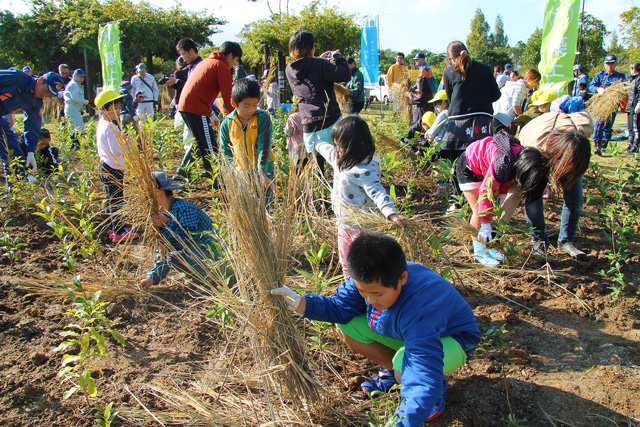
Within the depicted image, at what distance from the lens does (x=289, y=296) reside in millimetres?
1752

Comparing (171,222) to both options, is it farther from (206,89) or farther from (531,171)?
(531,171)

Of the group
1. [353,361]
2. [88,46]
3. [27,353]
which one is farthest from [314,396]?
[88,46]

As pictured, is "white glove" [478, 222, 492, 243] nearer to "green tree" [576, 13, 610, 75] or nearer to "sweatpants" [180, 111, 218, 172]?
"sweatpants" [180, 111, 218, 172]

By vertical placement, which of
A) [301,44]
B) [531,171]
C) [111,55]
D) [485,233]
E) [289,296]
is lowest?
[485,233]

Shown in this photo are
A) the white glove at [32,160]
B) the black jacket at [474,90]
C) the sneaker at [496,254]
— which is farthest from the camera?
the white glove at [32,160]

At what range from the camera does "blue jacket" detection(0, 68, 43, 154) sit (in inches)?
197

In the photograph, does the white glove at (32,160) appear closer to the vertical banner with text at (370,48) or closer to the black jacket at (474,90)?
the black jacket at (474,90)

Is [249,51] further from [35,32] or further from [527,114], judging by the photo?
[527,114]

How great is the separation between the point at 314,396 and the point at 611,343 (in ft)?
5.52

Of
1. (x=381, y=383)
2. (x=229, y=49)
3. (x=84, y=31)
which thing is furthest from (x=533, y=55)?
(x=381, y=383)

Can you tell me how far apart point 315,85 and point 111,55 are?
6.14 m

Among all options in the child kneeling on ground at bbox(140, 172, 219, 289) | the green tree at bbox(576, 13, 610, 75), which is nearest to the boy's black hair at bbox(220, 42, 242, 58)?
the child kneeling on ground at bbox(140, 172, 219, 289)

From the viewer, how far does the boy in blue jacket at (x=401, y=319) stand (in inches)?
61.1

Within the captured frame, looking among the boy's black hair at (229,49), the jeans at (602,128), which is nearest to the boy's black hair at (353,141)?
the boy's black hair at (229,49)
